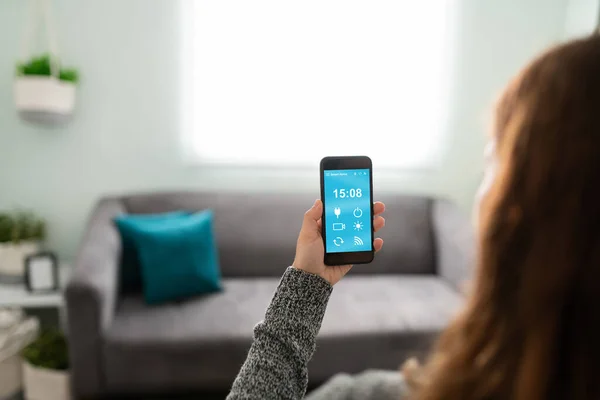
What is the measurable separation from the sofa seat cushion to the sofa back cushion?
0.29 metres

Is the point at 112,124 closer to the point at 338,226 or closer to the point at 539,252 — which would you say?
the point at 338,226

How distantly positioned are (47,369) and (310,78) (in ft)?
5.66

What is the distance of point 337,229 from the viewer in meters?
1.01

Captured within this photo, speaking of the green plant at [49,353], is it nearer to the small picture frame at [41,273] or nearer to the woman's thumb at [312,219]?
the small picture frame at [41,273]

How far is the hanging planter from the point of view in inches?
84.7

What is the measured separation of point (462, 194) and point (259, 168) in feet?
3.77

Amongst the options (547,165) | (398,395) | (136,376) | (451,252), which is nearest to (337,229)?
(398,395)

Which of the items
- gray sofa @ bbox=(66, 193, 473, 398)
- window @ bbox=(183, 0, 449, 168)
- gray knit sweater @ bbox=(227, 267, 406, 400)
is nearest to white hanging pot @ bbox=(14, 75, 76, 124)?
gray sofa @ bbox=(66, 193, 473, 398)

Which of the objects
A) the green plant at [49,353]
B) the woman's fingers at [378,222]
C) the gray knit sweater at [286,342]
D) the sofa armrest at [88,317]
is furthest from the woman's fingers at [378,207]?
the green plant at [49,353]

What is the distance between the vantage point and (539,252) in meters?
0.42

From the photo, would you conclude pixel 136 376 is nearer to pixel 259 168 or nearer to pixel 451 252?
pixel 259 168

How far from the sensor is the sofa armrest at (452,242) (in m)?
2.26

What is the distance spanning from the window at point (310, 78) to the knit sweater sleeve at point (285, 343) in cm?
189

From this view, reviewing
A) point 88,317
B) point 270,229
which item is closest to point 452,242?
point 270,229
